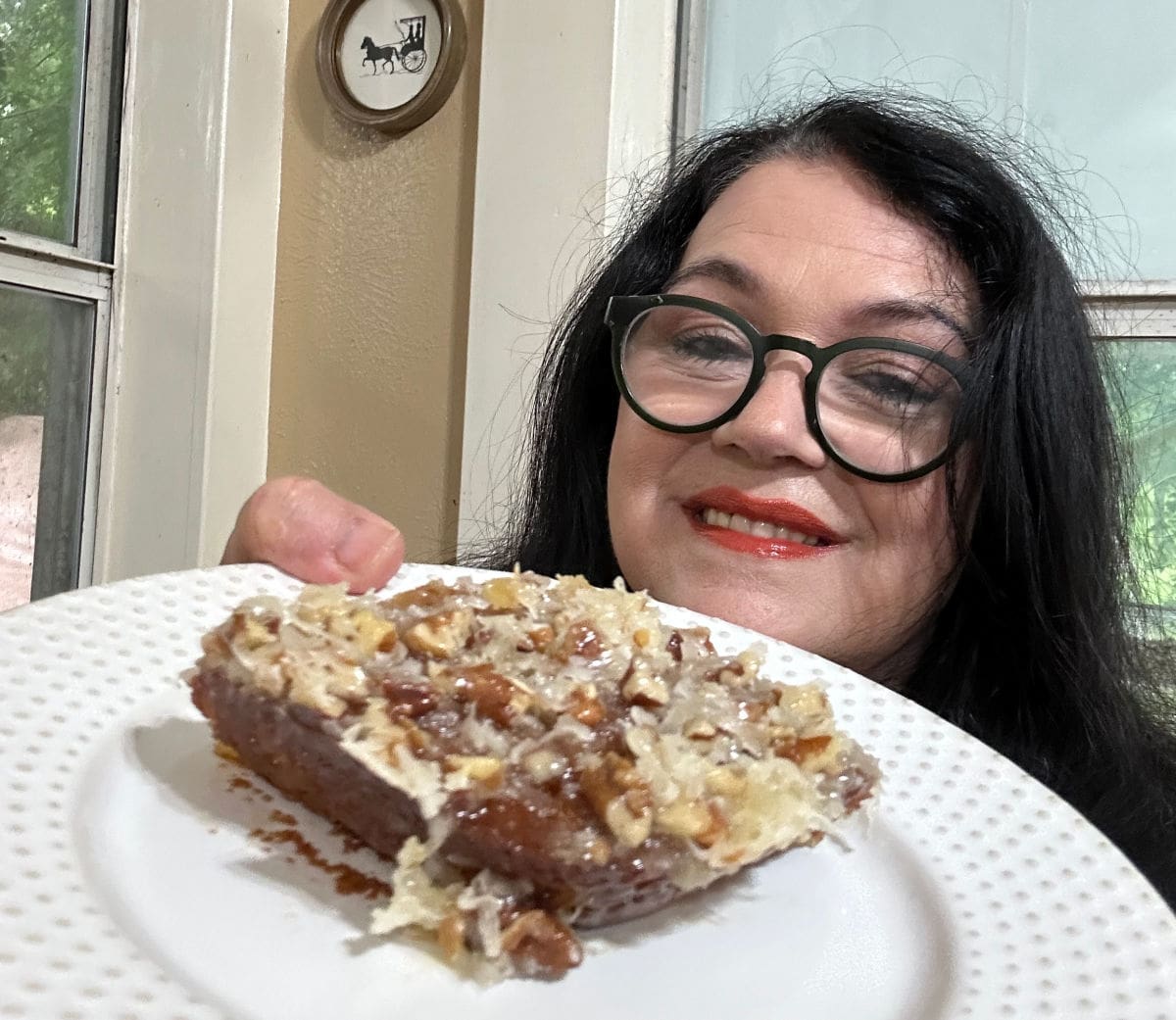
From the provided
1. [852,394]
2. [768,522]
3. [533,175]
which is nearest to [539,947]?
[768,522]

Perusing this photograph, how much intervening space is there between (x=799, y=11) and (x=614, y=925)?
1922mm

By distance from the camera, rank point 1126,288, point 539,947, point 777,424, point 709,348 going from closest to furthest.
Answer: point 539,947 → point 777,424 → point 709,348 → point 1126,288

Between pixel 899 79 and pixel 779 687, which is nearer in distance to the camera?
pixel 779 687

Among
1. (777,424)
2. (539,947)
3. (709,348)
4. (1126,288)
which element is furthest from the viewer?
(1126,288)

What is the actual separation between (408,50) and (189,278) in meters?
0.68

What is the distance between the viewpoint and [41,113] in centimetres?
200

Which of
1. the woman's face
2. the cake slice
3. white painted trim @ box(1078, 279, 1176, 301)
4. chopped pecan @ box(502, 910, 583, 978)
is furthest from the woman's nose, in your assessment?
white painted trim @ box(1078, 279, 1176, 301)

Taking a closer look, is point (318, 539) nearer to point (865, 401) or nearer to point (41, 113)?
point (865, 401)

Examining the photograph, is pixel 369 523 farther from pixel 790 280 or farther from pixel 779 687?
pixel 790 280

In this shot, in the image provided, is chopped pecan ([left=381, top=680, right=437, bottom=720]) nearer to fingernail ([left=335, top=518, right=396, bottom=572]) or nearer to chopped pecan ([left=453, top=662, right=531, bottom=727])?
chopped pecan ([left=453, top=662, right=531, bottom=727])

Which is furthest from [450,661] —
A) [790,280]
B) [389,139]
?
[389,139]

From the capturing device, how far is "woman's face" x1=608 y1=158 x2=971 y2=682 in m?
1.05

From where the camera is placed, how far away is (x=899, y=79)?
1.83 m

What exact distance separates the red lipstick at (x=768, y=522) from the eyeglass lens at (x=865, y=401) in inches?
3.3
